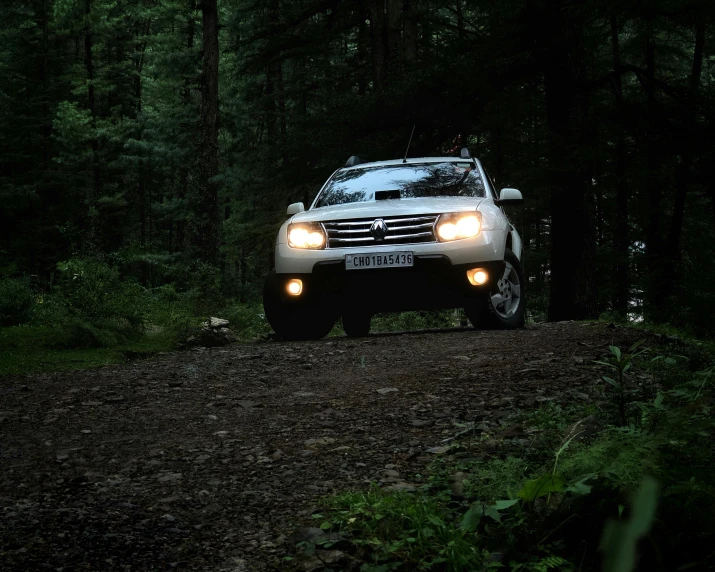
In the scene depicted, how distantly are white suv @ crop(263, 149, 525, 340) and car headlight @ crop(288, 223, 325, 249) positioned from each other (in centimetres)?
1

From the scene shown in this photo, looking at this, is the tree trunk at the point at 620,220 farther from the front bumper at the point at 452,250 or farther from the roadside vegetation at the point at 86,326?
the roadside vegetation at the point at 86,326

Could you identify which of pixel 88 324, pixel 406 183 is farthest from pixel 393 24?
pixel 88 324

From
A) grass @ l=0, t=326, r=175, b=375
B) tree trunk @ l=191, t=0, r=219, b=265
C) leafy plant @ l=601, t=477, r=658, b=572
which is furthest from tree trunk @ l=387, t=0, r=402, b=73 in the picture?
leafy plant @ l=601, t=477, r=658, b=572

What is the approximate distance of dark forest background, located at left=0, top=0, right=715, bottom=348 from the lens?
12281 millimetres

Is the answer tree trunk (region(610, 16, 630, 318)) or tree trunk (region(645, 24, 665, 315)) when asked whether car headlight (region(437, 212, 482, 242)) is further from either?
tree trunk (region(645, 24, 665, 315))

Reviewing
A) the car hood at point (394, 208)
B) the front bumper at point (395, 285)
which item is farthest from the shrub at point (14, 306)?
the car hood at point (394, 208)

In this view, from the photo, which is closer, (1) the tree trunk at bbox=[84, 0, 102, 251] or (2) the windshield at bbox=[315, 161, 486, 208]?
(2) the windshield at bbox=[315, 161, 486, 208]

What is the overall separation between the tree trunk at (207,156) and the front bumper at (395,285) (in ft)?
37.2

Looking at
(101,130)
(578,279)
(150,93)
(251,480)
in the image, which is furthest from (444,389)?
(150,93)

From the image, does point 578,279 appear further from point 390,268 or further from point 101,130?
point 101,130

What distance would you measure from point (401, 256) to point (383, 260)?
0.18m

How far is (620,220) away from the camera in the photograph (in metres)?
21.9

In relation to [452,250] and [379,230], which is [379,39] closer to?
[379,230]

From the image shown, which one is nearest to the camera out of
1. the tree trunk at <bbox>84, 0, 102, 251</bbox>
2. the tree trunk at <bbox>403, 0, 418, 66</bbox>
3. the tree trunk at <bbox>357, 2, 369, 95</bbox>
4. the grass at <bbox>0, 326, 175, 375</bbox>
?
the grass at <bbox>0, 326, 175, 375</bbox>
